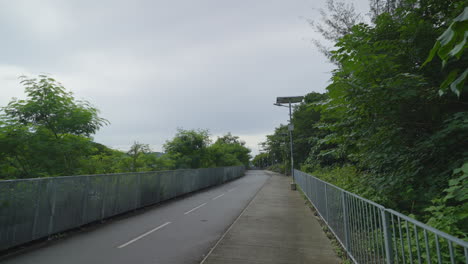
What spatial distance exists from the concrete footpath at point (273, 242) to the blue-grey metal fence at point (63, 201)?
4.98 meters

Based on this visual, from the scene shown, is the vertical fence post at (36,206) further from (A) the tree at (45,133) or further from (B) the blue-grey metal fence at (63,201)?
(A) the tree at (45,133)

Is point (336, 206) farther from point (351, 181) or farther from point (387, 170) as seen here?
point (351, 181)

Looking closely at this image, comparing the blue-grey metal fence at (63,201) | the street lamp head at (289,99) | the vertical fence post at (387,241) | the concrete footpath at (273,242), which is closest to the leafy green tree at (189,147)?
the street lamp head at (289,99)

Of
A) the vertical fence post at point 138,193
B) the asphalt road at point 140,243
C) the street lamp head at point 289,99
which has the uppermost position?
the street lamp head at point 289,99

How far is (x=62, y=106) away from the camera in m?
10.8

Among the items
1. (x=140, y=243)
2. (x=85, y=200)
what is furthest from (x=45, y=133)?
(x=140, y=243)

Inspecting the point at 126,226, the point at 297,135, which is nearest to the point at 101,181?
the point at 126,226

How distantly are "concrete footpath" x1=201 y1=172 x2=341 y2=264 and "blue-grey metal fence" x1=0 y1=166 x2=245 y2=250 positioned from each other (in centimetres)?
498

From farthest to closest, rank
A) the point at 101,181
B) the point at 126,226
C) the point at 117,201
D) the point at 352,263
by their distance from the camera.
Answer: the point at 117,201 < the point at 101,181 < the point at 126,226 < the point at 352,263

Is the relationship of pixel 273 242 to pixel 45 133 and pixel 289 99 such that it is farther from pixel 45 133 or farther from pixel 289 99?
pixel 289 99

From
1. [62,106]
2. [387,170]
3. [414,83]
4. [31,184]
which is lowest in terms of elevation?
[31,184]

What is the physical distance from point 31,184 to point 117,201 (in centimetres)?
411

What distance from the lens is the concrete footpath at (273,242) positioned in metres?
5.52

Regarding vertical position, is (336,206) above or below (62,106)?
below
